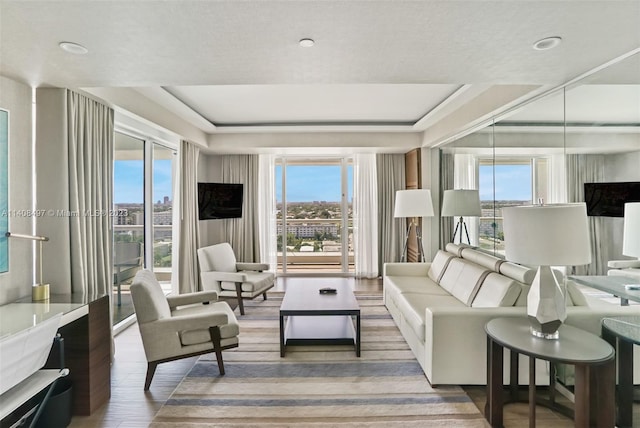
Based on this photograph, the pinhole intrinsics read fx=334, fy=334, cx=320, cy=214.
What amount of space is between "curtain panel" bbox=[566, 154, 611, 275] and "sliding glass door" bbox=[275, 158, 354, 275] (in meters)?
4.02

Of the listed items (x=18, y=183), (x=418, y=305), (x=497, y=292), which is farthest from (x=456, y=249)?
(x=18, y=183)

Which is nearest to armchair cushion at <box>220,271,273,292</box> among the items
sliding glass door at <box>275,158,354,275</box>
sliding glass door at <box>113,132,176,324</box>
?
sliding glass door at <box>113,132,176,324</box>

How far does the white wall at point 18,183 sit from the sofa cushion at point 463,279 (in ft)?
11.9

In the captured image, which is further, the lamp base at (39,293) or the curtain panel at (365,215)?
the curtain panel at (365,215)

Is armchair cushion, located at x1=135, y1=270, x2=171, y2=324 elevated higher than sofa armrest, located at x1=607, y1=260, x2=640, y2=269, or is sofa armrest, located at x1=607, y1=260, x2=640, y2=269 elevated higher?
sofa armrest, located at x1=607, y1=260, x2=640, y2=269

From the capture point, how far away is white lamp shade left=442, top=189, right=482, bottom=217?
403cm

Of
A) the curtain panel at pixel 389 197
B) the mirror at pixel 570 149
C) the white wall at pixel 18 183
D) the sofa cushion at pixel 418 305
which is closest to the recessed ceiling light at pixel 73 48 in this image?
the white wall at pixel 18 183

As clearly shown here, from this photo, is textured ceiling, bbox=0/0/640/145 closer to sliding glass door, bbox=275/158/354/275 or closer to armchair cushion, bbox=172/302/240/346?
armchair cushion, bbox=172/302/240/346

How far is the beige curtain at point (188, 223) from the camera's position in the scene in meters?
4.77

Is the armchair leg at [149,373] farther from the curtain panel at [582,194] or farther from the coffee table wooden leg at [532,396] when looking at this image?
the curtain panel at [582,194]

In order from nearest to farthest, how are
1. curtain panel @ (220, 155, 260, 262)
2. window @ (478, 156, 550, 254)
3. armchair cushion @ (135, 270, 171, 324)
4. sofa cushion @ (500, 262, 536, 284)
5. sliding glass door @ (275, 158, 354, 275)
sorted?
1. armchair cushion @ (135, 270, 171, 324)
2. sofa cushion @ (500, 262, 536, 284)
3. window @ (478, 156, 550, 254)
4. curtain panel @ (220, 155, 260, 262)
5. sliding glass door @ (275, 158, 354, 275)

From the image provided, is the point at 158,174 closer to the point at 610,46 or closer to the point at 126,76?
the point at 126,76

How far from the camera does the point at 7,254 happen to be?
7.44 ft

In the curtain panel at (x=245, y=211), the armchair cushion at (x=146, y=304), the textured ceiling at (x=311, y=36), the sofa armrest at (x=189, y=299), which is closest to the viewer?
the textured ceiling at (x=311, y=36)
